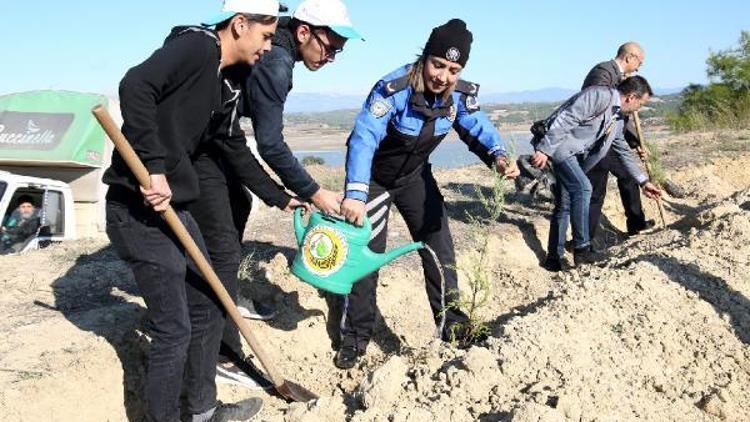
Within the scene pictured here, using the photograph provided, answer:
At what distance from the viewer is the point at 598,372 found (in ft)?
11.3

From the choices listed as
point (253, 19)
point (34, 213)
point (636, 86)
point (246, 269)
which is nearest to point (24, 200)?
point (34, 213)

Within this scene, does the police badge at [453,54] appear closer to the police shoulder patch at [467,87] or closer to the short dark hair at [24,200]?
the police shoulder patch at [467,87]

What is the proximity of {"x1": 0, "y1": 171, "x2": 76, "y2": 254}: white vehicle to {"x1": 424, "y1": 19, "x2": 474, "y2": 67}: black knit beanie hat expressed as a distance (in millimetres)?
5589

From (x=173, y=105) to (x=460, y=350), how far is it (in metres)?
1.94

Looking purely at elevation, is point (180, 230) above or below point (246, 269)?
above

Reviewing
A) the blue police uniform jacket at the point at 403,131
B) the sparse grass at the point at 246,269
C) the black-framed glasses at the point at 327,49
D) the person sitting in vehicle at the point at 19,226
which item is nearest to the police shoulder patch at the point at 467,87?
the blue police uniform jacket at the point at 403,131

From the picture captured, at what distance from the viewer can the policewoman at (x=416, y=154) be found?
373cm

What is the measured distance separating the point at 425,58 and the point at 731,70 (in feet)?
65.6

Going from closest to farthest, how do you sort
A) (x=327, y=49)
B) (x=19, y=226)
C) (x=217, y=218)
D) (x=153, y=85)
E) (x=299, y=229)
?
(x=153, y=85), (x=327, y=49), (x=217, y=218), (x=299, y=229), (x=19, y=226)

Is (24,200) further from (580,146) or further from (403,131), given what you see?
(580,146)

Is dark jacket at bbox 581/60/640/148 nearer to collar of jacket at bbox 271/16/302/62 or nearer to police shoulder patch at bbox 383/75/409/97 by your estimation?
police shoulder patch at bbox 383/75/409/97

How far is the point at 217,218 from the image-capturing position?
138 inches

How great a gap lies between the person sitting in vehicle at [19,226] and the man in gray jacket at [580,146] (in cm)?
564

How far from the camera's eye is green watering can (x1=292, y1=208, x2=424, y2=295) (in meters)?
3.65
